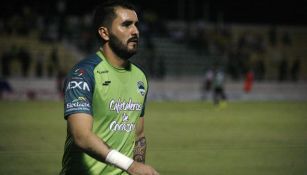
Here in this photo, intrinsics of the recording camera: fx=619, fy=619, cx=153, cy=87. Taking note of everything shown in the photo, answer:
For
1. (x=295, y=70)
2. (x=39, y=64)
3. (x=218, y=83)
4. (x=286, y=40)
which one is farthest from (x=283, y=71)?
(x=39, y=64)

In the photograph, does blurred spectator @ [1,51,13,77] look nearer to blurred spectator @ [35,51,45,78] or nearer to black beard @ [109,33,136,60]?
blurred spectator @ [35,51,45,78]

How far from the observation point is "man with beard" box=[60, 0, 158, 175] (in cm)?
405

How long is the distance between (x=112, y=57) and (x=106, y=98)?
31cm

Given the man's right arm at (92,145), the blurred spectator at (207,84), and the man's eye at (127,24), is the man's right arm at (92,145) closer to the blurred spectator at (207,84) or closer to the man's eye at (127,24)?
the man's eye at (127,24)

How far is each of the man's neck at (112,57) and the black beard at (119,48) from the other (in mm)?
48

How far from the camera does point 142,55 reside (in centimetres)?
3388

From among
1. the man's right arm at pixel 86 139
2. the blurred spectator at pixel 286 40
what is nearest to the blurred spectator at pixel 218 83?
the blurred spectator at pixel 286 40

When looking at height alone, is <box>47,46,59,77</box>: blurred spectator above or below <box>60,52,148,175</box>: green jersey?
below

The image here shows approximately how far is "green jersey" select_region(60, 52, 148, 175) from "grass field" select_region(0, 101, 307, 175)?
18.6 ft

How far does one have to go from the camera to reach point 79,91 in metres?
4.11

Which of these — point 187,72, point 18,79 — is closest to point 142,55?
point 187,72

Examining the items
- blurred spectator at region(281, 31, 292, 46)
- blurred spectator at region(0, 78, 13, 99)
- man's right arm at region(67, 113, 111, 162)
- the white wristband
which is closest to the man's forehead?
man's right arm at region(67, 113, 111, 162)

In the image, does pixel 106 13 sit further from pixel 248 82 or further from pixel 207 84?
pixel 248 82

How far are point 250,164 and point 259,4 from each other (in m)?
36.0
